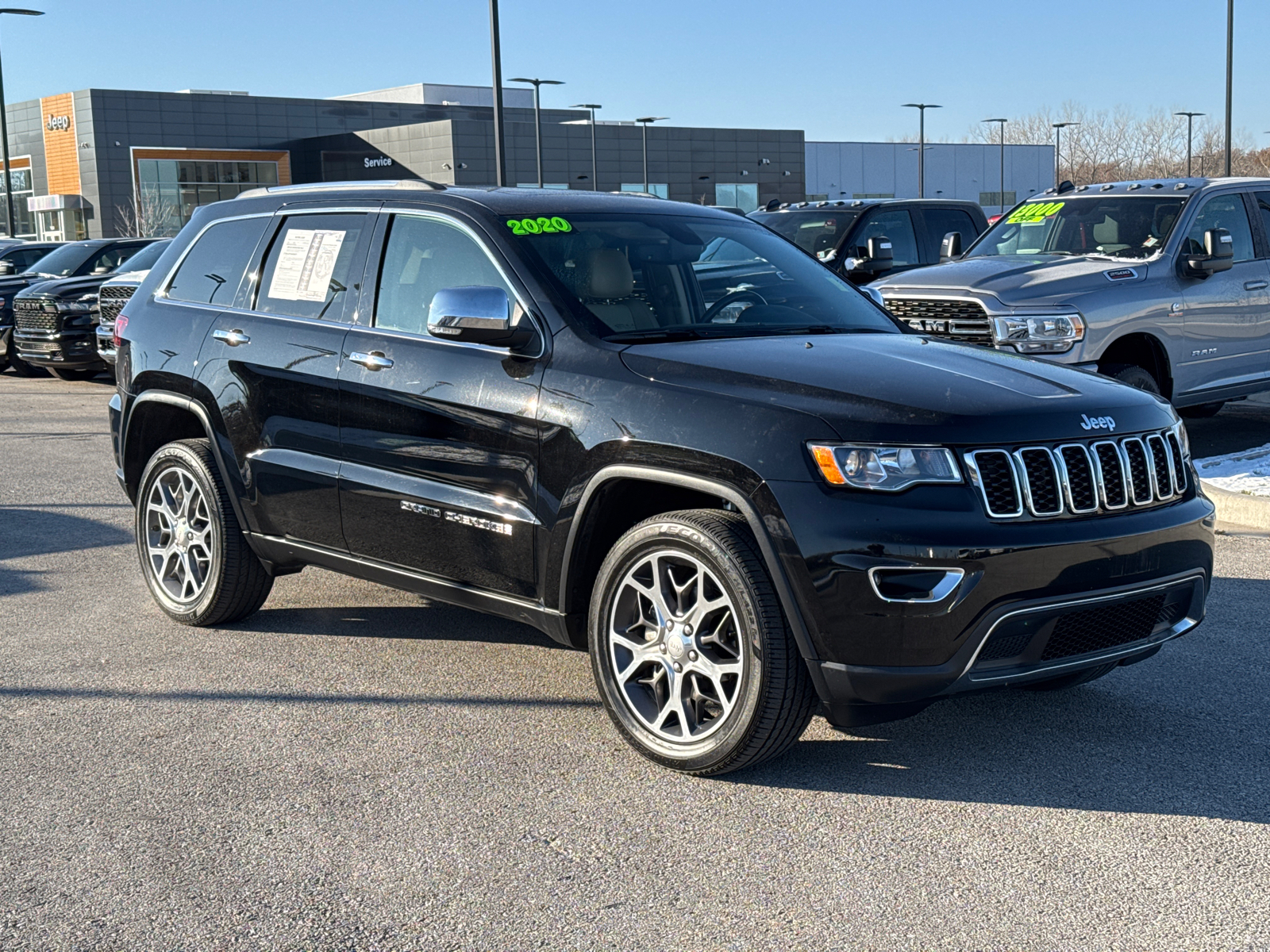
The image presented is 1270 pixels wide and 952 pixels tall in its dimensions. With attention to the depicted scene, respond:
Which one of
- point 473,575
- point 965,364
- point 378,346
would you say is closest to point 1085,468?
point 965,364

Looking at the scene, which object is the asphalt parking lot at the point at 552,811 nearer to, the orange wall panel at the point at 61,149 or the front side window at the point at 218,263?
the front side window at the point at 218,263

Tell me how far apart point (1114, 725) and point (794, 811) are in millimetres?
1361

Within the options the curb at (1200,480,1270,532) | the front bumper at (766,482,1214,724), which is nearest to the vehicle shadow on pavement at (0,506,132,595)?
the front bumper at (766,482,1214,724)

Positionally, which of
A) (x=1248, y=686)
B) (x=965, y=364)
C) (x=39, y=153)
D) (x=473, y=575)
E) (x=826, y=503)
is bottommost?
(x=1248, y=686)

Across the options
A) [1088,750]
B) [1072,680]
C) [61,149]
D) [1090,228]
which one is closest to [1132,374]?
[1090,228]

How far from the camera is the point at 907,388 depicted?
4.12m

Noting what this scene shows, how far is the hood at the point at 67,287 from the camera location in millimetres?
17781

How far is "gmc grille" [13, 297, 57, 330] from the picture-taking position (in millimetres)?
17859

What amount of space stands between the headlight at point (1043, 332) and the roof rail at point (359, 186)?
4738 millimetres

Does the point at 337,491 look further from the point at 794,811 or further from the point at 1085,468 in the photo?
the point at 1085,468

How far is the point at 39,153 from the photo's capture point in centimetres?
7931

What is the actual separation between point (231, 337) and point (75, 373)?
15.0 metres

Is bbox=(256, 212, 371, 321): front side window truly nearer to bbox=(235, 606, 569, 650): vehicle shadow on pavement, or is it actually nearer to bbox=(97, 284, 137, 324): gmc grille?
bbox=(235, 606, 569, 650): vehicle shadow on pavement

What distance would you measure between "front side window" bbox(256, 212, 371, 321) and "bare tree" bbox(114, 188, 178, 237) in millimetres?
56679
